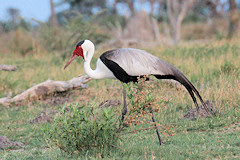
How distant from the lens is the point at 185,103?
7227mm

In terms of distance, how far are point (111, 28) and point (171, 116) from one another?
26.4 metres

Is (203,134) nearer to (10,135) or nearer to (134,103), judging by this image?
(134,103)

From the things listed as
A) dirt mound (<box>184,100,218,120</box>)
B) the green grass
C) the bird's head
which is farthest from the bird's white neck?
dirt mound (<box>184,100,218,120</box>)

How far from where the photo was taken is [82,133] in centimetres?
432

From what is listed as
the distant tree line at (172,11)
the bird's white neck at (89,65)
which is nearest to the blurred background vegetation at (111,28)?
the distant tree line at (172,11)

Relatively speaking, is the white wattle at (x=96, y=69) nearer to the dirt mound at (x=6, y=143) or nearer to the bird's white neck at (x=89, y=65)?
the bird's white neck at (x=89, y=65)

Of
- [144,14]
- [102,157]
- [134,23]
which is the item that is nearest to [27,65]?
[102,157]

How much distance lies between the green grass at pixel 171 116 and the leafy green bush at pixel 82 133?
0.37 feet

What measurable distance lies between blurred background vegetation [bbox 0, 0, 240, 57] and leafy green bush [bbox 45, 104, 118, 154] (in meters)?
9.10

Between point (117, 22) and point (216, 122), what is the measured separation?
2952cm

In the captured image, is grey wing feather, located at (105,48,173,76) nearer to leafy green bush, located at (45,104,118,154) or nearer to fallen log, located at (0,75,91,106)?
leafy green bush, located at (45,104,118,154)

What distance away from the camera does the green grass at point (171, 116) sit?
4414mm

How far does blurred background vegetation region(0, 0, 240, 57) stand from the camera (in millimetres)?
14921

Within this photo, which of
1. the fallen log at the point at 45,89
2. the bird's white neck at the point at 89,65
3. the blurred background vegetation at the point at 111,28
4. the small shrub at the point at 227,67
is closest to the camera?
the bird's white neck at the point at 89,65
